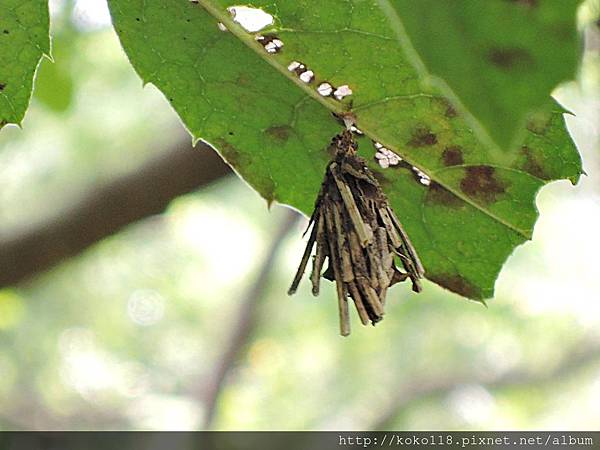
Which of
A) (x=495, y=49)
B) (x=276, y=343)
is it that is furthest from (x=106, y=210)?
(x=276, y=343)

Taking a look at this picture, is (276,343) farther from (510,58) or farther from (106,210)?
(510,58)

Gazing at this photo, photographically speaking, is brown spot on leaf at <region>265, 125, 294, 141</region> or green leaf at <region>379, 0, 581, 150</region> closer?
green leaf at <region>379, 0, 581, 150</region>

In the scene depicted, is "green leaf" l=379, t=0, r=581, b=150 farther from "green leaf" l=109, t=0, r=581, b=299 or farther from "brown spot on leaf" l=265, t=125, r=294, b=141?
"brown spot on leaf" l=265, t=125, r=294, b=141

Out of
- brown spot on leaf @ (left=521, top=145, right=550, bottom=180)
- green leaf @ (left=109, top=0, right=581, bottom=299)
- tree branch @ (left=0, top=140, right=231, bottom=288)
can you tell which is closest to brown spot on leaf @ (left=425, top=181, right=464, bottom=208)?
green leaf @ (left=109, top=0, right=581, bottom=299)

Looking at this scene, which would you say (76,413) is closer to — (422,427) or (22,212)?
(422,427)

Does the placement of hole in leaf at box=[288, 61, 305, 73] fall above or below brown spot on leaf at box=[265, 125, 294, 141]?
above

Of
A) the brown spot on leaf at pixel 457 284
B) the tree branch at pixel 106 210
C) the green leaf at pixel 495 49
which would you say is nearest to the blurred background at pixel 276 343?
the tree branch at pixel 106 210
